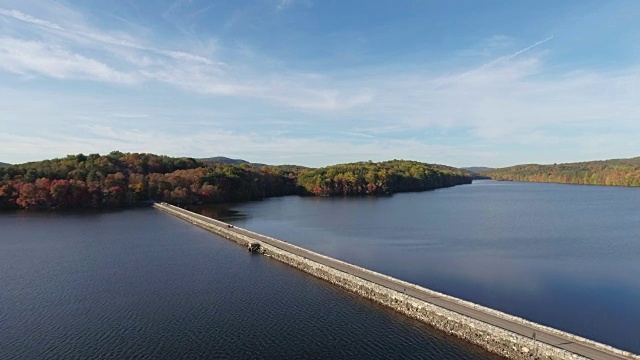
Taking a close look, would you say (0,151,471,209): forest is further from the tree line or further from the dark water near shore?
the dark water near shore

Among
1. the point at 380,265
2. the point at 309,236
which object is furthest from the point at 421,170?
the point at 380,265

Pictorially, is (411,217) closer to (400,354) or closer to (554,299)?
(554,299)

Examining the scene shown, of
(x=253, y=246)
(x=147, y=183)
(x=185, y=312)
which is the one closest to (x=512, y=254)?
(x=253, y=246)

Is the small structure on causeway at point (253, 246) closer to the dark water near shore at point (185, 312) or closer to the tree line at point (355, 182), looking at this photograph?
the dark water near shore at point (185, 312)

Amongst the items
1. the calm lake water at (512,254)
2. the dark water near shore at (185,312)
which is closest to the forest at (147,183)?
the calm lake water at (512,254)

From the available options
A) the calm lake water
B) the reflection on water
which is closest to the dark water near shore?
the calm lake water

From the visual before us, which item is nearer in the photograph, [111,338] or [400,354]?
[400,354]

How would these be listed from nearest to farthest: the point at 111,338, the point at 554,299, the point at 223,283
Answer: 1. the point at 111,338
2. the point at 554,299
3. the point at 223,283
